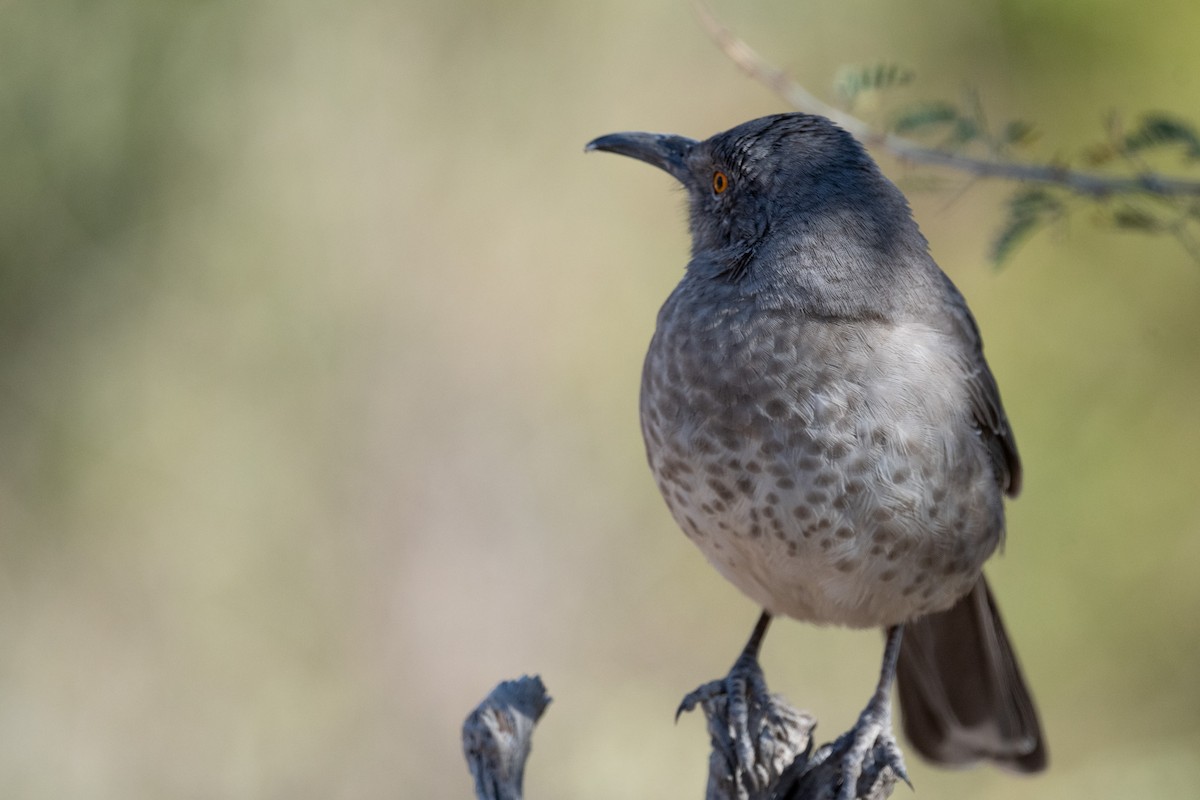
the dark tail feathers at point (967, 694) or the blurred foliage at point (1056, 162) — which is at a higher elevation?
the blurred foliage at point (1056, 162)

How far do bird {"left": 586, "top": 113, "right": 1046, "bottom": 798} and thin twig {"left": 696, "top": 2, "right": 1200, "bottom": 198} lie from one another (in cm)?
16

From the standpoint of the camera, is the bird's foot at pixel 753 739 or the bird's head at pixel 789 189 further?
the bird's head at pixel 789 189

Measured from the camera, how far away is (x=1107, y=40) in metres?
6.99

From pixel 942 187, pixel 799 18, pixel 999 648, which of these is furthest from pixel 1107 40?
pixel 999 648

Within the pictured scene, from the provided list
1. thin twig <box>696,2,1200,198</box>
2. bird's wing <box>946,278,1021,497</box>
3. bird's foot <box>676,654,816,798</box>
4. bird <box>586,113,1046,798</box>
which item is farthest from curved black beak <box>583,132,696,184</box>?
bird's foot <box>676,654,816,798</box>

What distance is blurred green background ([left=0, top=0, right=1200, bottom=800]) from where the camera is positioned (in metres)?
6.53

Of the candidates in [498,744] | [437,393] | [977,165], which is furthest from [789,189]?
[437,393]

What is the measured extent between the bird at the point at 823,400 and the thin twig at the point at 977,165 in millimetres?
164

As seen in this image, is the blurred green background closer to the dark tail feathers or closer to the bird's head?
the dark tail feathers

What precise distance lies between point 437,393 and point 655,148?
3.30 m

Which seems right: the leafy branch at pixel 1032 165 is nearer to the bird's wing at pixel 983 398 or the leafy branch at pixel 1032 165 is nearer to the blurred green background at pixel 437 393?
the bird's wing at pixel 983 398

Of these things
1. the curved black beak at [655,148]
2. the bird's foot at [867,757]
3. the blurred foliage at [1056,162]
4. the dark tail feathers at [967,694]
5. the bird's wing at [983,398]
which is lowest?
the bird's foot at [867,757]

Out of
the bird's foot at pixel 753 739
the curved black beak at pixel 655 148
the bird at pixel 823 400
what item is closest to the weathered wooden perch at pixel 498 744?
the bird's foot at pixel 753 739

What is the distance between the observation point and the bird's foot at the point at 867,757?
375cm
